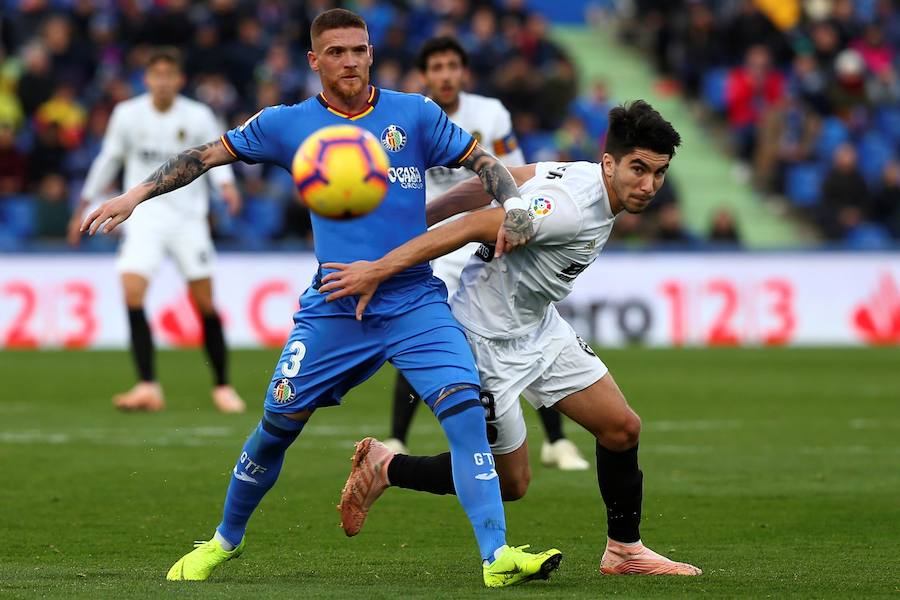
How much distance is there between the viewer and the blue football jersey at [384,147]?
622cm

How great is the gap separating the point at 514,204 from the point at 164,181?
4.68 feet

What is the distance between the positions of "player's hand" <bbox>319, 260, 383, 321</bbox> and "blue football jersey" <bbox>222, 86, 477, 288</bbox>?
13 centimetres

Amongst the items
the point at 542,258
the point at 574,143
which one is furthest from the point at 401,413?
the point at 574,143

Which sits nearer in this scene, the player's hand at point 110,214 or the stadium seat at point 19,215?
the player's hand at point 110,214

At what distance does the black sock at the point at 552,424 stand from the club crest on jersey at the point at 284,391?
3862 mm

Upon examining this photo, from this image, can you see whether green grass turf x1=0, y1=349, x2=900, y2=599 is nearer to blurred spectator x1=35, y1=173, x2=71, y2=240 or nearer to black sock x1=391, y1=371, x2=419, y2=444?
black sock x1=391, y1=371, x2=419, y2=444

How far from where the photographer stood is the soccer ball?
5805 millimetres

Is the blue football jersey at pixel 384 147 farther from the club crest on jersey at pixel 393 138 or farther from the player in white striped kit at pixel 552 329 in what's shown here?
the player in white striped kit at pixel 552 329

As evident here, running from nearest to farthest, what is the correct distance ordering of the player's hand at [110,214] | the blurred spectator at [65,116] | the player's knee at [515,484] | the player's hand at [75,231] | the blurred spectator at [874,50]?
the player's hand at [110,214] < the player's knee at [515,484] < the player's hand at [75,231] < the blurred spectator at [65,116] < the blurred spectator at [874,50]

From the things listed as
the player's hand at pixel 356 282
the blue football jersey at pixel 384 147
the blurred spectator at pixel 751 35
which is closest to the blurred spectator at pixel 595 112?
the blurred spectator at pixel 751 35

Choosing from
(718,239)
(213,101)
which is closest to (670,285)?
(718,239)

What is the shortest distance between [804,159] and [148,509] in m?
19.0

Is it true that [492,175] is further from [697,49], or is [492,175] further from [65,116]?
[697,49]

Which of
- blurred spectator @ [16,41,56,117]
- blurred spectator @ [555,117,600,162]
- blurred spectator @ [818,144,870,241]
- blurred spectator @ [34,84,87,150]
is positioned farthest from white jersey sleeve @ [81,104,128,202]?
blurred spectator @ [818,144,870,241]
